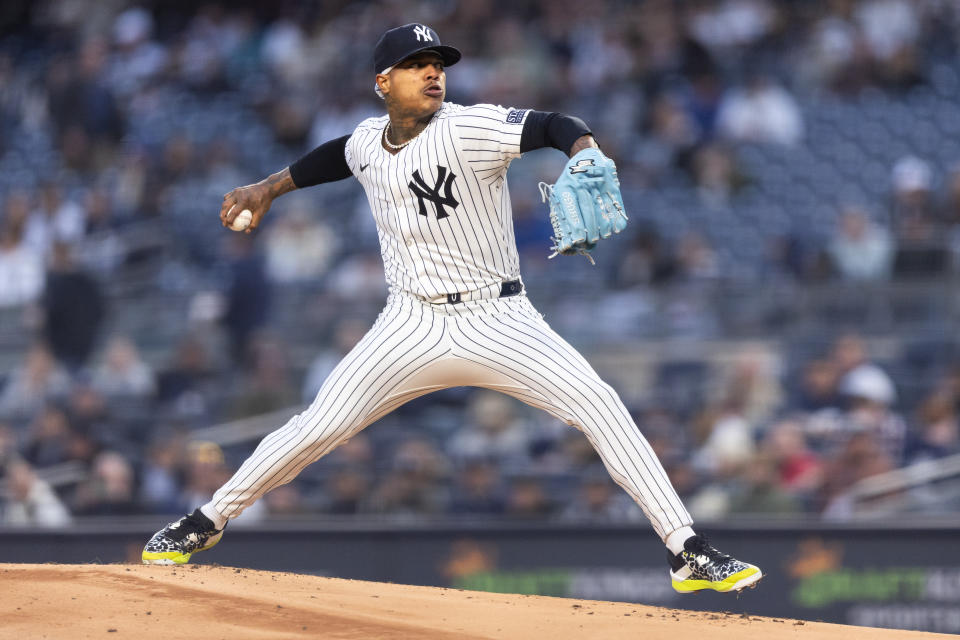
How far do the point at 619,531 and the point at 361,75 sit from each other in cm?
588

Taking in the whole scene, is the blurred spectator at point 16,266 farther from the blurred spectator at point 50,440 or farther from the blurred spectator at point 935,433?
the blurred spectator at point 935,433

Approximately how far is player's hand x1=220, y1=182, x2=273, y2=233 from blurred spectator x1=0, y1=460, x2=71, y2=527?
156 inches

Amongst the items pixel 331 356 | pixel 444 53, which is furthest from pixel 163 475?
pixel 444 53

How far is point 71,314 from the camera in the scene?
954 cm

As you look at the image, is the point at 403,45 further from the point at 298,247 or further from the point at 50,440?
the point at 298,247

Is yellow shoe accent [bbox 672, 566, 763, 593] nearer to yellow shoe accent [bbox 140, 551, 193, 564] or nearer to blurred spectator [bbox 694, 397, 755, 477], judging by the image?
yellow shoe accent [bbox 140, 551, 193, 564]

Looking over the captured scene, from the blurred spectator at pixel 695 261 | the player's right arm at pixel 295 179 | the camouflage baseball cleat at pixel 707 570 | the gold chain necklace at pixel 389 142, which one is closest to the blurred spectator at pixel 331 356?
the blurred spectator at pixel 695 261

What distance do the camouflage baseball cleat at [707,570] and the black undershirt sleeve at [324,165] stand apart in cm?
182

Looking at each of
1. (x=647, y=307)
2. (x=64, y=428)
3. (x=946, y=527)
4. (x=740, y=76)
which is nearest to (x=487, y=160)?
(x=946, y=527)

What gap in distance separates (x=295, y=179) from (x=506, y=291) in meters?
1.00

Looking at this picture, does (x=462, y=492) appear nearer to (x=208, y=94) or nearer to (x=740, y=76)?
(x=740, y=76)

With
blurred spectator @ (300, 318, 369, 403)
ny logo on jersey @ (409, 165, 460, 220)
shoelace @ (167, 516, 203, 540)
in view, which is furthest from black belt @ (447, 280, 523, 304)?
blurred spectator @ (300, 318, 369, 403)

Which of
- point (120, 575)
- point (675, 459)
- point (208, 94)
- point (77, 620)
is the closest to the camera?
point (77, 620)

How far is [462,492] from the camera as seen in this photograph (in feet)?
25.9
